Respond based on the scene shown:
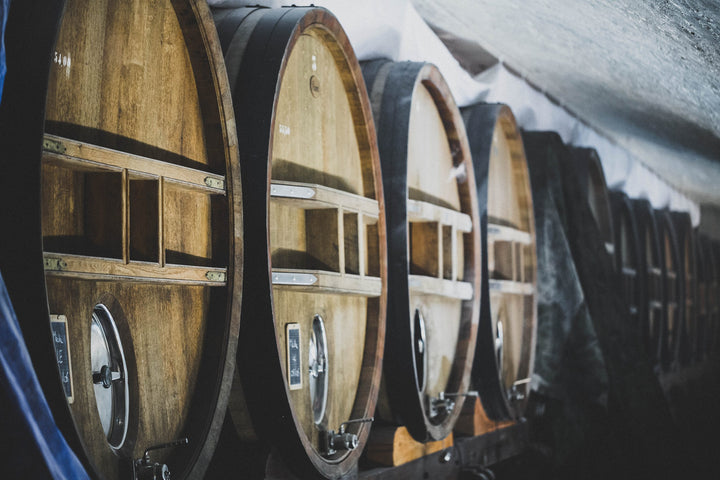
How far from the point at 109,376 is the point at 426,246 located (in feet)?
5.00

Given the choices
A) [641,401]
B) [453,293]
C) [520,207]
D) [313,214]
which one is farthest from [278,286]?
[641,401]

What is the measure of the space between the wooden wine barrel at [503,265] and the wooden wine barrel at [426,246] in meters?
0.24

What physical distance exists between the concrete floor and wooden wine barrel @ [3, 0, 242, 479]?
1260mm

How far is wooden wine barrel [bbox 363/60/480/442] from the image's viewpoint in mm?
2461

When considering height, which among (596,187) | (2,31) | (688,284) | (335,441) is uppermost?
(596,187)

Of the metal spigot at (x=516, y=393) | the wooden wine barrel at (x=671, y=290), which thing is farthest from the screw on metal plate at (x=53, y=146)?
the wooden wine barrel at (x=671, y=290)

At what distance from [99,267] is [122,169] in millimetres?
184

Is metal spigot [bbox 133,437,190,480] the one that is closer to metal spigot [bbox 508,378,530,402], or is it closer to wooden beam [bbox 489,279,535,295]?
wooden beam [bbox 489,279,535,295]

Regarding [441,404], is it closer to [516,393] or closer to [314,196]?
[516,393]

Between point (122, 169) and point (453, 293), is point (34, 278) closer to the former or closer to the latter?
point (122, 169)

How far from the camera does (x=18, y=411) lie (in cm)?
107

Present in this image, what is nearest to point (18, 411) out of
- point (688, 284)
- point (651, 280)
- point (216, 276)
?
point (216, 276)

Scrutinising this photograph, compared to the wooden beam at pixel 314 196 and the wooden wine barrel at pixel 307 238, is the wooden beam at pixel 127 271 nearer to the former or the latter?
the wooden wine barrel at pixel 307 238

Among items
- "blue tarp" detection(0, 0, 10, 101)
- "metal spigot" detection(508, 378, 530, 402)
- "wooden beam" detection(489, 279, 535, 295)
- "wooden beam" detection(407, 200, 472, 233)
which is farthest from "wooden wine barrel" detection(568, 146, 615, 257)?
"blue tarp" detection(0, 0, 10, 101)
